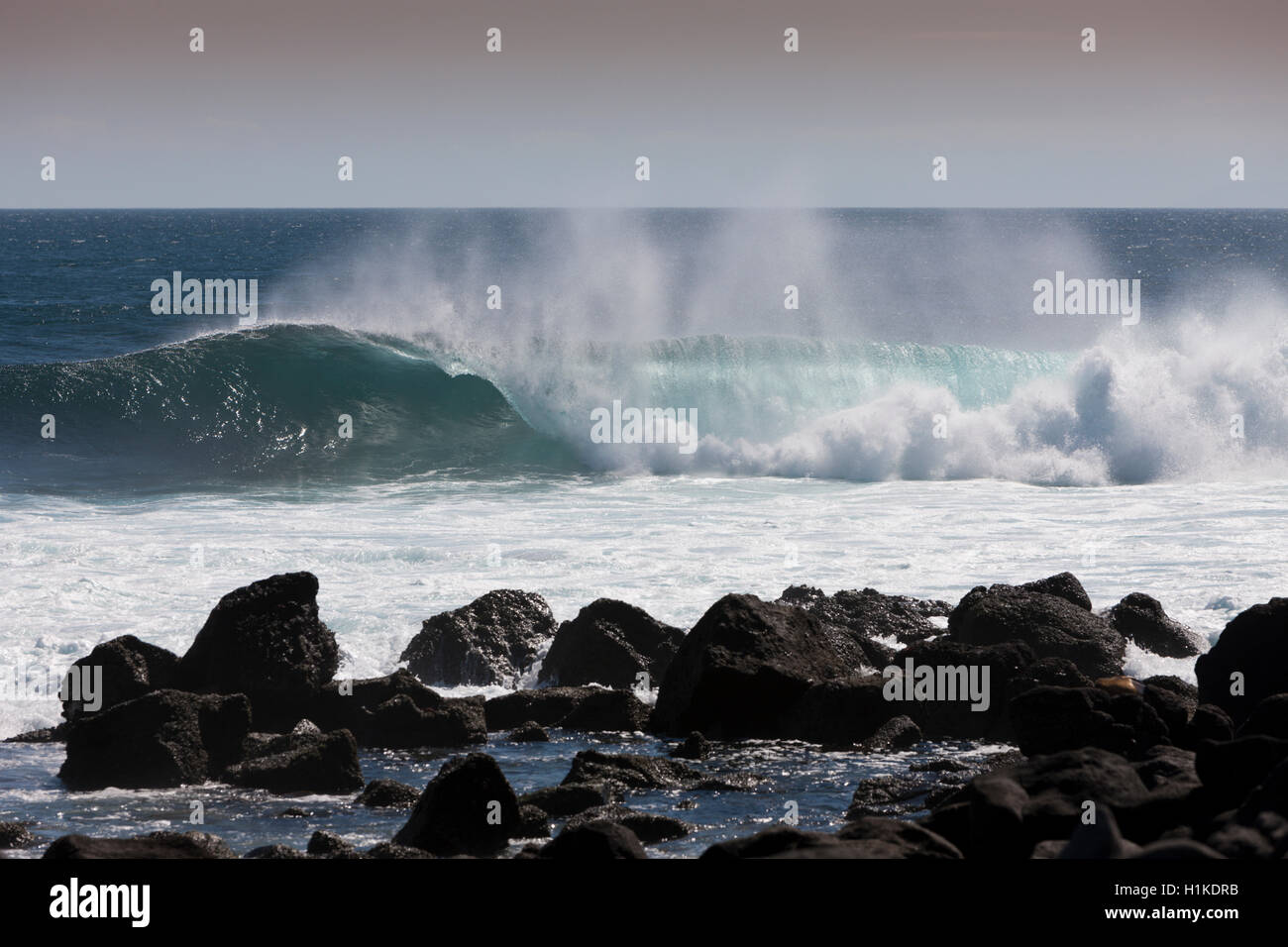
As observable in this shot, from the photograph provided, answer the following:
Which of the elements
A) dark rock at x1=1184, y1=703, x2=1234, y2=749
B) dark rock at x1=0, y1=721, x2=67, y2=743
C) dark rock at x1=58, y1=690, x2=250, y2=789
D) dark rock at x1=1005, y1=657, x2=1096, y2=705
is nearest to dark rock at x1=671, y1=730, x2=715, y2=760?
dark rock at x1=1005, y1=657, x2=1096, y2=705

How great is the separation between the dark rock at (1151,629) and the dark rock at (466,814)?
7.27 meters

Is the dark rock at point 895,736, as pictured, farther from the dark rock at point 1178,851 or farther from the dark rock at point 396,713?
the dark rock at point 1178,851

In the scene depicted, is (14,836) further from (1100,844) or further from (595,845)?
(1100,844)

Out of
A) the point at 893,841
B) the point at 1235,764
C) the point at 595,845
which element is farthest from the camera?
the point at 1235,764

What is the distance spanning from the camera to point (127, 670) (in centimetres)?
1177

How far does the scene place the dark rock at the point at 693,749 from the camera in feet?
35.8

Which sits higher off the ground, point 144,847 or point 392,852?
point 144,847

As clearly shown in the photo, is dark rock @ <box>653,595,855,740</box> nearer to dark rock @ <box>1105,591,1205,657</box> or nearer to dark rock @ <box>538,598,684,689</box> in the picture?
dark rock @ <box>538,598,684,689</box>

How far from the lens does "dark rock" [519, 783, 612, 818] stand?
9.36 metres

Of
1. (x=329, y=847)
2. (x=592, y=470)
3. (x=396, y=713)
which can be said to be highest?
(x=592, y=470)

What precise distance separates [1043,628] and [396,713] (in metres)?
5.96

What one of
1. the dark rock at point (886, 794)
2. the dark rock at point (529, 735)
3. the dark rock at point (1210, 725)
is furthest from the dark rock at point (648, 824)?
the dark rock at point (1210, 725)

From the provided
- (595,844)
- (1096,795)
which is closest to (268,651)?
(595,844)

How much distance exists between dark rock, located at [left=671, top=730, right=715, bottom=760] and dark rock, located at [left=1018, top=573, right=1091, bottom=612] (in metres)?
4.41
